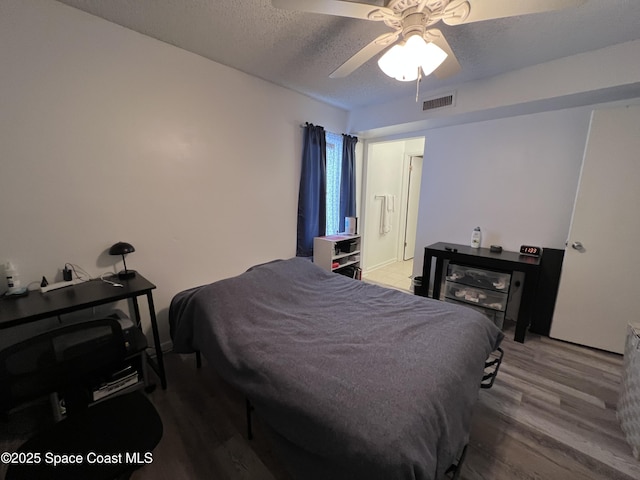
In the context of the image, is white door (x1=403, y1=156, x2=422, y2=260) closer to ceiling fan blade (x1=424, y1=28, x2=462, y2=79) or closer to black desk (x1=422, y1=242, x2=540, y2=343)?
black desk (x1=422, y1=242, x2=540, y2=343)

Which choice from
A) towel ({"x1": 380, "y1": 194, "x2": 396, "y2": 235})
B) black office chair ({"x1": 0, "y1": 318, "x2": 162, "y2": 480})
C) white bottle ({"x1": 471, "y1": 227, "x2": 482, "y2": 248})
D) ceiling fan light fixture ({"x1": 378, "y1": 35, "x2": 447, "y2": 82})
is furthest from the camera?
towel ({"x1": 380, "y1": 194, "x2": 396, "y2": 235})

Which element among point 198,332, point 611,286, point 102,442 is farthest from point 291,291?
point 611,286

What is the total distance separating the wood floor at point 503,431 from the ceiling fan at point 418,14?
2167 millimetres

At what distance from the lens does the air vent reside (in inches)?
104

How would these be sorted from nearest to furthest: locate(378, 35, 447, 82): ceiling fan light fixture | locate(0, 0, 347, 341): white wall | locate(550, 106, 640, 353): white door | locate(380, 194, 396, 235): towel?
locate(378, 35, 447, 82): ceiling fan light fixture < locate(0, 0, 347, 341): white wall < locate(550, 106, 640, 353): white door < locate(380, 194, 396, 235): towel

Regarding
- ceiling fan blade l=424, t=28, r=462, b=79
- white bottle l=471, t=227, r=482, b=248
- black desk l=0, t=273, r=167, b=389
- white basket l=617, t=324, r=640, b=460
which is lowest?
white basket l=617, t=324, r=640, b=460

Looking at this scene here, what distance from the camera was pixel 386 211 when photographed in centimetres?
462

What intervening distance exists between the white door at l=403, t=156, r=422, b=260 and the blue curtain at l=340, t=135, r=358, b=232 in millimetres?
1964

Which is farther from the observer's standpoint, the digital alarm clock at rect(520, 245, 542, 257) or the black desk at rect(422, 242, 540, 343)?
the digital alarm clock at rect(520, 245, 542, 257)

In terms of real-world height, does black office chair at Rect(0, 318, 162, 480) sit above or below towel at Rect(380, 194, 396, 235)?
below

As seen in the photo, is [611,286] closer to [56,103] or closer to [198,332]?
[198,332]

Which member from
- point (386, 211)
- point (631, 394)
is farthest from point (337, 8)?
point (386, 211)

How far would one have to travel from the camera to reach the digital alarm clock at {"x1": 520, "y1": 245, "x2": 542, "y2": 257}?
2648 millimetres

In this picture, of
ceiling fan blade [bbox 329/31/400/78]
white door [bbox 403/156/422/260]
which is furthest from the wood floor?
white door [bbox 403/156/422/260]
